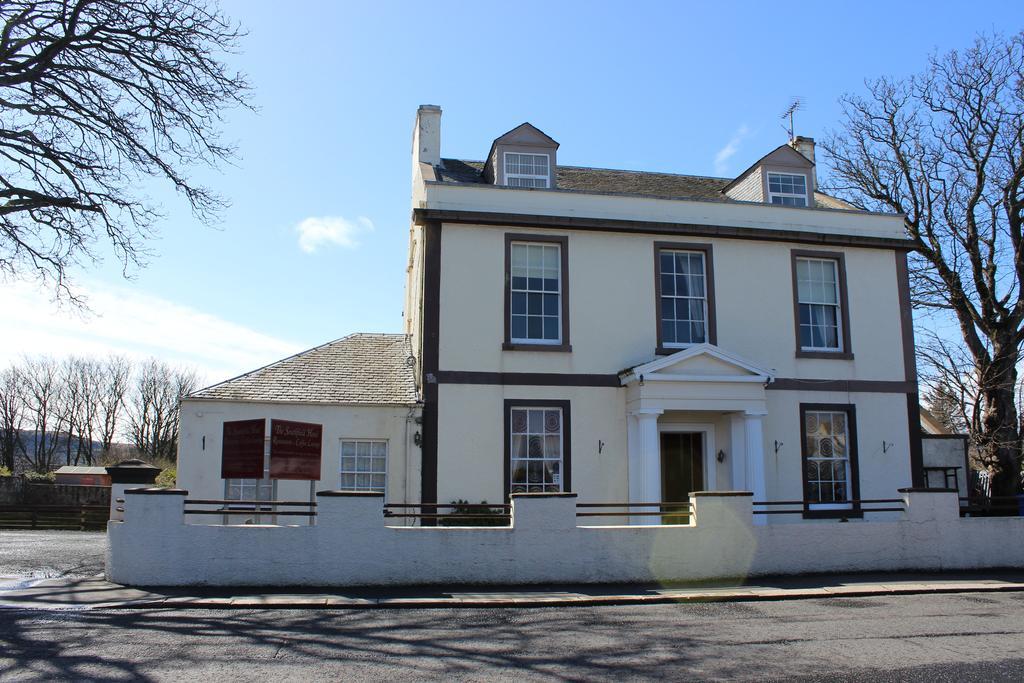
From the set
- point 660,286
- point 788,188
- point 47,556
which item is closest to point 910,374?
point 788,188

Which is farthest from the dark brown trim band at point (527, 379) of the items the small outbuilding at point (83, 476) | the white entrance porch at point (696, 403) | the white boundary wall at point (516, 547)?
the small outbuilding at point (83, 476)

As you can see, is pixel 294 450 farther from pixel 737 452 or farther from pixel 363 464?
pixel 737 452

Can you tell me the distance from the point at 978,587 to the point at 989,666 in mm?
5513

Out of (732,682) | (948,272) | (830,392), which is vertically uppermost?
(948,272)

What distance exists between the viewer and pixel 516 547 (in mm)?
12469

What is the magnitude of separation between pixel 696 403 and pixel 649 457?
4.62ft

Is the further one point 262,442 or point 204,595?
point 262,442

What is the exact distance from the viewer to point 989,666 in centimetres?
759

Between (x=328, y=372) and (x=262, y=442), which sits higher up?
(x=328, y=372)

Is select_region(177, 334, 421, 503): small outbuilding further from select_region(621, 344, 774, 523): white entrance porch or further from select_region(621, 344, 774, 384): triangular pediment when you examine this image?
select_region(621, 344, 774, 384): triangular pediment

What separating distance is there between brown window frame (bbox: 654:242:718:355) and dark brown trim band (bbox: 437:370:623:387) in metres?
1.35

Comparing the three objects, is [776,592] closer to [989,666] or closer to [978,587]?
[978,587]

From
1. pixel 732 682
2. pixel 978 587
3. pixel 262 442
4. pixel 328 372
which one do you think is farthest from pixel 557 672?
pixel 328 372


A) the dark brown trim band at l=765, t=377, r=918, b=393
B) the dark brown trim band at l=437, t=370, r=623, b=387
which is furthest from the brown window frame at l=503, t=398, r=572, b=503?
the dark brown trim band at l=765, t=377, r=918, b=393
